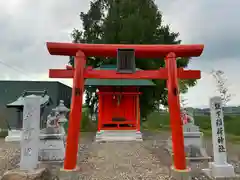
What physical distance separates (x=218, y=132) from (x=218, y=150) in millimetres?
461

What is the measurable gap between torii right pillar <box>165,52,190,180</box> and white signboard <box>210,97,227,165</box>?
0.96m

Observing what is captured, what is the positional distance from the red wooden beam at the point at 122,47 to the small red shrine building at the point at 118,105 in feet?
17.9

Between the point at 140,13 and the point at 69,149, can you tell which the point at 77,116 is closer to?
the point at 69,149

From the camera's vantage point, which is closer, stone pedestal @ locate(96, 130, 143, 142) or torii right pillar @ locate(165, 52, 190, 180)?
torii right pillar @ locate(165, 52, 190, 180)

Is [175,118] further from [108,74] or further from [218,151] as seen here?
[108,74]

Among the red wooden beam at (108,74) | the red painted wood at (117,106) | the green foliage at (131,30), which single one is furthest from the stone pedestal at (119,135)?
the red wooden beam at (108,74)

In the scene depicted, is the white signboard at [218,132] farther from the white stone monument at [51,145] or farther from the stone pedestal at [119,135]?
the stone pedestal at [119,135]

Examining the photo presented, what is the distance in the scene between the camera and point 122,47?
6168mm

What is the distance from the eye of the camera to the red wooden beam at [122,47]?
19.9 ft

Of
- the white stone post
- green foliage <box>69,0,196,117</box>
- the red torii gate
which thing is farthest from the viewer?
green foliage <box>69,0,196,117</box>

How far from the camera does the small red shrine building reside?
39.0ft

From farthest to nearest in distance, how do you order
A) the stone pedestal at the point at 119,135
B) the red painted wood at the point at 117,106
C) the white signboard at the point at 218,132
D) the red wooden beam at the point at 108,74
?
the red painted wood at the point at 117,106, the stone pedestal at the point at 119,135, the red wooden beam at the point at 108,74, the white signboard at the point at 218,132

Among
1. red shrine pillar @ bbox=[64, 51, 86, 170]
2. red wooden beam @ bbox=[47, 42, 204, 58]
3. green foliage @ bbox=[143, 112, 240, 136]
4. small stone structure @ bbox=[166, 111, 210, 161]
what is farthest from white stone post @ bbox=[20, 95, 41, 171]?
green foliage @ bbox=[143, 112, 240, 136]

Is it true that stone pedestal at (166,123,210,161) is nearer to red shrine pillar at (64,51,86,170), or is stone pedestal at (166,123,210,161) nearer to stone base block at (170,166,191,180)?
stone base block at (170,166,191,180)
